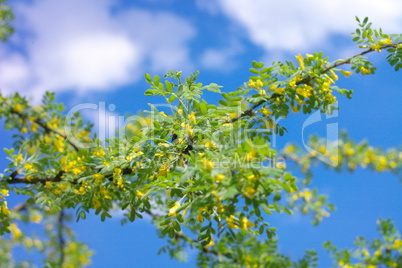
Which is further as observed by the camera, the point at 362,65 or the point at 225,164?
the point at 362,65

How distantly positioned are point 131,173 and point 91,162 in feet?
0.82

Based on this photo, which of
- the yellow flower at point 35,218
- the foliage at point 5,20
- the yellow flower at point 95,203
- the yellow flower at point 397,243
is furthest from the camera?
the foliage at point 5,20

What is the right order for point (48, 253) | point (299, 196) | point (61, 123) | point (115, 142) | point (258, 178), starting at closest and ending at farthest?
point (258, 178), point (115, 142), point (61, 123), point (299, 196), point (48, 253)

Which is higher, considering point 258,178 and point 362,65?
point 362,65

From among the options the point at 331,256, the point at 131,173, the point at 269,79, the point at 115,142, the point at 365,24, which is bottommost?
the point at 331,256

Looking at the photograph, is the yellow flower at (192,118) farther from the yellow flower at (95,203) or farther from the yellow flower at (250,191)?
the yellow flower at (95,203)

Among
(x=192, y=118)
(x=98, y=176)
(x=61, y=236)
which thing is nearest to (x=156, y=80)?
(x=192, y=118)

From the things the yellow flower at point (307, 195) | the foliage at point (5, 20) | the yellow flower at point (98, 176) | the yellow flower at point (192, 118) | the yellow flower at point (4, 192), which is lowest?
the yellow flower at point (98, 176)

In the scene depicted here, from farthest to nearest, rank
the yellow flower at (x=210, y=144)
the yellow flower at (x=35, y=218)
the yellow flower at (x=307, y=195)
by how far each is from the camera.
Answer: the yellow flower at (x=35, y=218)
the yellow flower at (x=307, y=195)
the yellow flower at (x=210, y=144)

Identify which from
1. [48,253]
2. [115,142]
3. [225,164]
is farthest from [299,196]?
[48,253]

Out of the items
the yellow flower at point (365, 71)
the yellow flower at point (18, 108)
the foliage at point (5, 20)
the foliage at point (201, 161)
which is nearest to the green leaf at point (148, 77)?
the foliage at point (201, 161)

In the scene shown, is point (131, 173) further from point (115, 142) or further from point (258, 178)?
point (258, 178)

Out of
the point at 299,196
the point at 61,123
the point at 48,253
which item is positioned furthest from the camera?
the point at 48,253

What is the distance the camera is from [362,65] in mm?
2322
